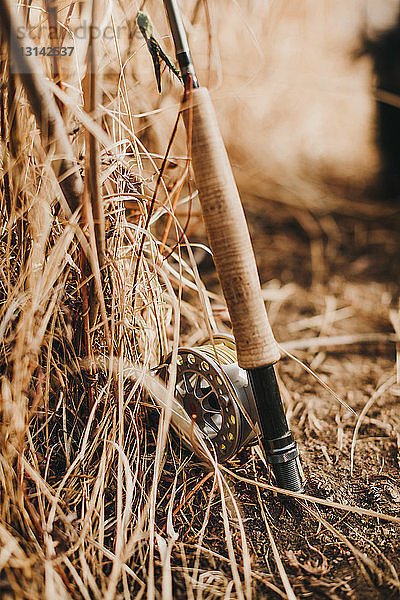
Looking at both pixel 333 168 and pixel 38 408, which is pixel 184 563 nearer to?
pixel 38 408

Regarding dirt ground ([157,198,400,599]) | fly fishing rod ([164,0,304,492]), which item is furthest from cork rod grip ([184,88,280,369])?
dirt ground ([157,198,400,599])

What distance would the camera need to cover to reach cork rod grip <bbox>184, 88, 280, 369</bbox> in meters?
0.79

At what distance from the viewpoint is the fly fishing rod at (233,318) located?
0.79 meters

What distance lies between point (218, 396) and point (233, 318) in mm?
132

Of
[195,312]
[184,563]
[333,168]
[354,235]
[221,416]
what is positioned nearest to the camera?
[184,563]

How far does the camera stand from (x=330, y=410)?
1.19 meters

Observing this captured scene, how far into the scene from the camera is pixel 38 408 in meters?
0.83

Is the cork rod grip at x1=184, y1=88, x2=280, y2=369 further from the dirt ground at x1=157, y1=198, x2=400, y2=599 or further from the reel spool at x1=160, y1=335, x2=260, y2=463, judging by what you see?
the dirt ground at x1=157, y1=198, x2=400, y2=599

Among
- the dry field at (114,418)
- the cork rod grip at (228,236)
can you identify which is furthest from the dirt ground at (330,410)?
the cork rod grip at (228,236)

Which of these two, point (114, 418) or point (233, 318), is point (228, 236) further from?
point (114, 418)

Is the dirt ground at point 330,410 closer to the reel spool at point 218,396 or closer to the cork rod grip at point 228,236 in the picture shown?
the reel spool at point 218,396

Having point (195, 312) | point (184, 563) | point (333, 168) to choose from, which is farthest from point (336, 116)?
point (184, 563)

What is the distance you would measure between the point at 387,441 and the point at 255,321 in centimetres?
45

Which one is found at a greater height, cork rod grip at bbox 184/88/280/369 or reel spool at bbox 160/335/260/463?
cork rod grip at bbox 184/88/280/369
